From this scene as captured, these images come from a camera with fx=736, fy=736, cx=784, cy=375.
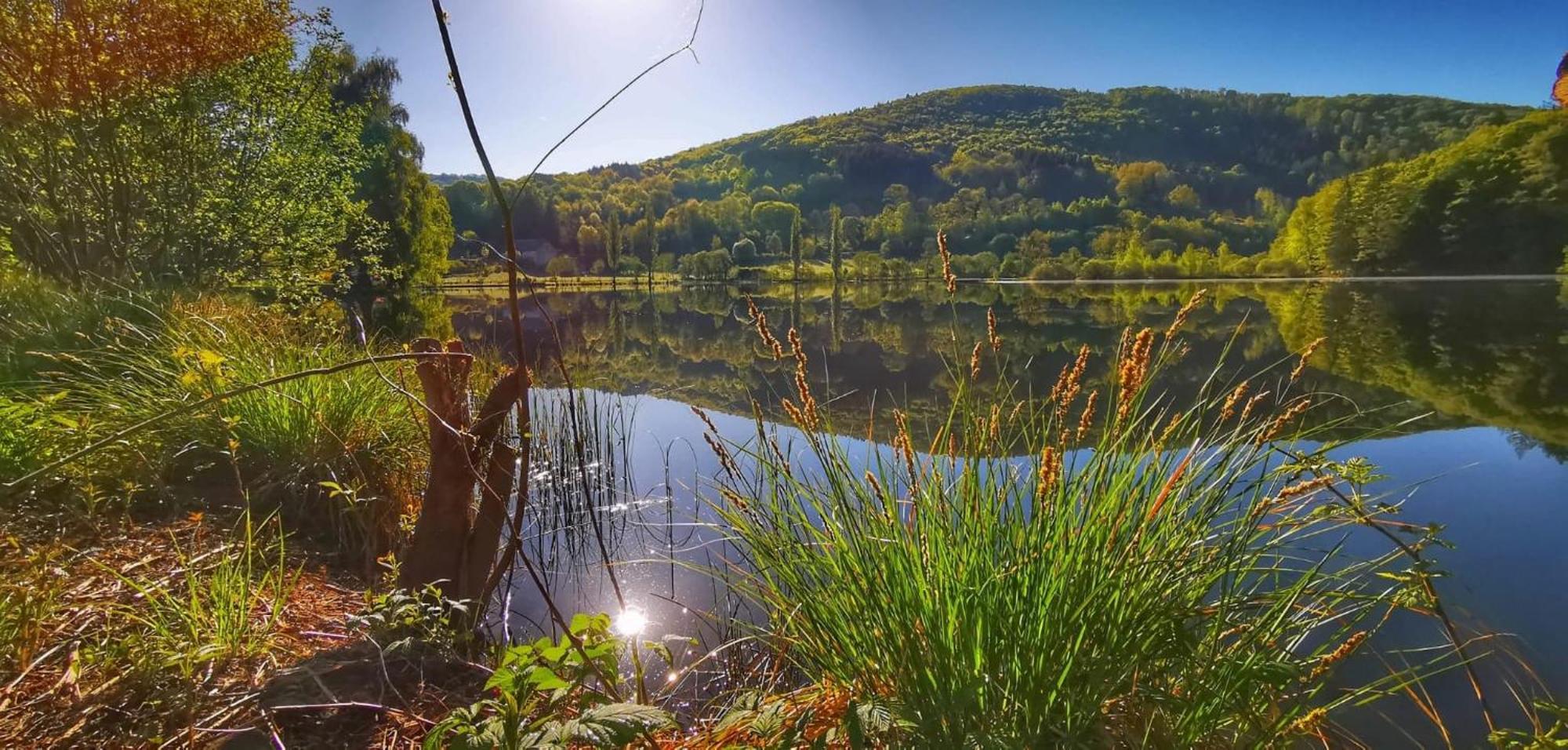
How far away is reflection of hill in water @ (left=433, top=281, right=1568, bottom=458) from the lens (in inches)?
338

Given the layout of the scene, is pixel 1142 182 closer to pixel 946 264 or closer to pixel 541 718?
A: pixel 946 264

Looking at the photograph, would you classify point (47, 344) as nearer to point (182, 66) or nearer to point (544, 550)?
point (544, 550)

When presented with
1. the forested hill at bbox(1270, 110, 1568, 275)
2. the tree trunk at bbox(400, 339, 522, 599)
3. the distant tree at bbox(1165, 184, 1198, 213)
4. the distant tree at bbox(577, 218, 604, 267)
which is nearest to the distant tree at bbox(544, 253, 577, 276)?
the distant tree at bbox(577, 218, 604, 267)

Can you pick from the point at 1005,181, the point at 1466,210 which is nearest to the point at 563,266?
the point at 1466,210

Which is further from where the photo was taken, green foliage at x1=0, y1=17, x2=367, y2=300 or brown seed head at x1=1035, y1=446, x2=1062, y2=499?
green foliage at x1=0, y1=17, x2=367, y2=300

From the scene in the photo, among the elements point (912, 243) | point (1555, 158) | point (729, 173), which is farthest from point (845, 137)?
point (1555, 158)

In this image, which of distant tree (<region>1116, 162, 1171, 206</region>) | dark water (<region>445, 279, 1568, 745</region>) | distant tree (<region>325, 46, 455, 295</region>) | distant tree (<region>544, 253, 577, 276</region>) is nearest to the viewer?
dark water (<region>445, 279, 1568, 745</region>)

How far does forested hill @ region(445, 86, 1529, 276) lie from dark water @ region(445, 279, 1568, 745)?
43499 millimetres

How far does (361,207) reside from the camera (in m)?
13.0

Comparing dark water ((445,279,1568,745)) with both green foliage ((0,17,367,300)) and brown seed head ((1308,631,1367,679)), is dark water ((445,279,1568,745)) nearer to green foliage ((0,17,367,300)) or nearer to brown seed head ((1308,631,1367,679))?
brown seed head ((1308,631,1367,679))

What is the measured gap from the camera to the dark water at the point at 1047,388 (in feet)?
12.1

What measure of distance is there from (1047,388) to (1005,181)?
118 meters

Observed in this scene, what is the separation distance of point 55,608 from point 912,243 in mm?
99641

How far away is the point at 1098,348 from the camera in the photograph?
535 inches
